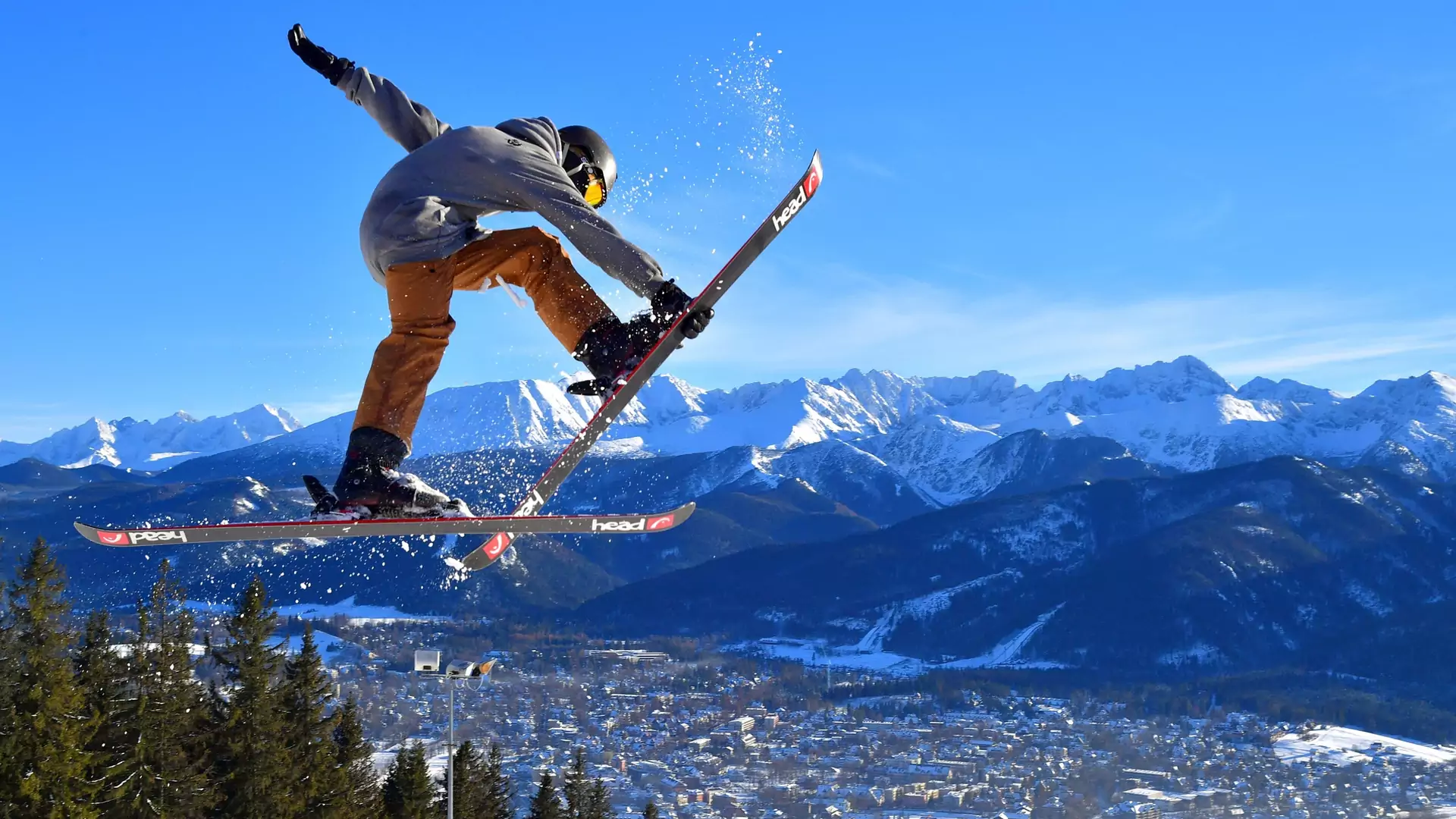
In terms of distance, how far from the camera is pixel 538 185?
5.23 m

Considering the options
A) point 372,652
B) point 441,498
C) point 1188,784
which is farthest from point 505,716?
point 441,498

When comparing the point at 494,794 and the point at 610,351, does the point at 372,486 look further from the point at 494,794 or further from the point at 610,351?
the point at 494,794

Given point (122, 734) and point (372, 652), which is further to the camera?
point (372, 652)

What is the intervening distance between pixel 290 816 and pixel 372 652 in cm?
17114

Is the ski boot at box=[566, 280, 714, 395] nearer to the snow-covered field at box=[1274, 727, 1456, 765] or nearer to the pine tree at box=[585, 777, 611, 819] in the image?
the pine tree at box=[585, 777, 611, 819]

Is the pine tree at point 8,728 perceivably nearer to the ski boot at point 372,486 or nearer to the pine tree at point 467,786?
the pine tree at point 467,786

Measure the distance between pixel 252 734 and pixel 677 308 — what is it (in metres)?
28.4

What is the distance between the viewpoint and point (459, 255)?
18.2 feet

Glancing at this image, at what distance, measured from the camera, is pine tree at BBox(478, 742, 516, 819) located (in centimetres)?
4109

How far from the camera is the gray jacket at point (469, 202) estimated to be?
5191 millimetres

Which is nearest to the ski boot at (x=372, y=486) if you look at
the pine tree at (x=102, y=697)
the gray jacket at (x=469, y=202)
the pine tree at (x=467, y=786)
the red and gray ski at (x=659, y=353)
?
the red and gray ski at (x=659, y=353)

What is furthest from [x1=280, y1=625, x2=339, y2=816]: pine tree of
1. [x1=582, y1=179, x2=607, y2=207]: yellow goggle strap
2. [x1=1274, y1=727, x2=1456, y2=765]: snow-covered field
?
[x1=1274, y1=727, x2=1456, y2=765]: snow-covered field

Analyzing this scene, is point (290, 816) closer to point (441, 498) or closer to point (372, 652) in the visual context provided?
point (441, 498)

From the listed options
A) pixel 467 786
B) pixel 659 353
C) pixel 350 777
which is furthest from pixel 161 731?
pixel 659 353
